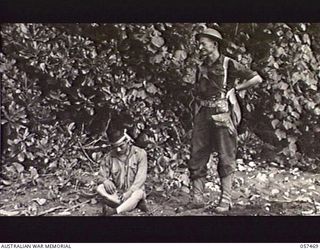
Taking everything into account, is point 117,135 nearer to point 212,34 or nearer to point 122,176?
point 122,176

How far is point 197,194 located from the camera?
1758 mm

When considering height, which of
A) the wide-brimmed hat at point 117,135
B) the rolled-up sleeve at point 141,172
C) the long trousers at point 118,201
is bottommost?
the long trousers at point 118,201

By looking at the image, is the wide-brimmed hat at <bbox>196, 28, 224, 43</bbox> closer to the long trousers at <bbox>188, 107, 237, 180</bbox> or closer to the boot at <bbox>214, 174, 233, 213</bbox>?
the long trousers at <bbox>188, 107, 237, 180</bbox>

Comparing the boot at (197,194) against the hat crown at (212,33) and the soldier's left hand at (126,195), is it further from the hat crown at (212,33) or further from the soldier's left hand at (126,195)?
the hat crown at (212,33)

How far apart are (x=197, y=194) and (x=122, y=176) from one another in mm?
211

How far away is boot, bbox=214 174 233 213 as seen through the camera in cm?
175

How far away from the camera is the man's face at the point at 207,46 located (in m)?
1.76

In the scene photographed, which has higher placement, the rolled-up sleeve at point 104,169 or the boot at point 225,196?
the rolled-up sleeve at point 104,169

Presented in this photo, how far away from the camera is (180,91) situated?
5.78 ft

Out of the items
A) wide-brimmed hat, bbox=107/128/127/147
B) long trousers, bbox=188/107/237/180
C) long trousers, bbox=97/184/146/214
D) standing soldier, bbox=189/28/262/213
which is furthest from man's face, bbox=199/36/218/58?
long trousers, bbox=97/184/146/214

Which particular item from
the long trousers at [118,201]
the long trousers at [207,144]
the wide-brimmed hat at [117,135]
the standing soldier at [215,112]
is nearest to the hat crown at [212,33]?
the standing soldier at [215,112]

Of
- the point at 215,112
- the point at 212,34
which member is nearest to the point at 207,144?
the point at 215,112

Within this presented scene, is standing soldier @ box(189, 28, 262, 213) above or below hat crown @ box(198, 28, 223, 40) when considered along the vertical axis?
below

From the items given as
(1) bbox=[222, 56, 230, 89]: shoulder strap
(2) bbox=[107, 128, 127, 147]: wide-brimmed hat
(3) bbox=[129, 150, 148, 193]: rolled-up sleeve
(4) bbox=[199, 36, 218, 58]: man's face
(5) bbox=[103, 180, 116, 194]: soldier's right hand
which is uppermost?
(4) bbox=[199, 36, 218, 58]: man's face
